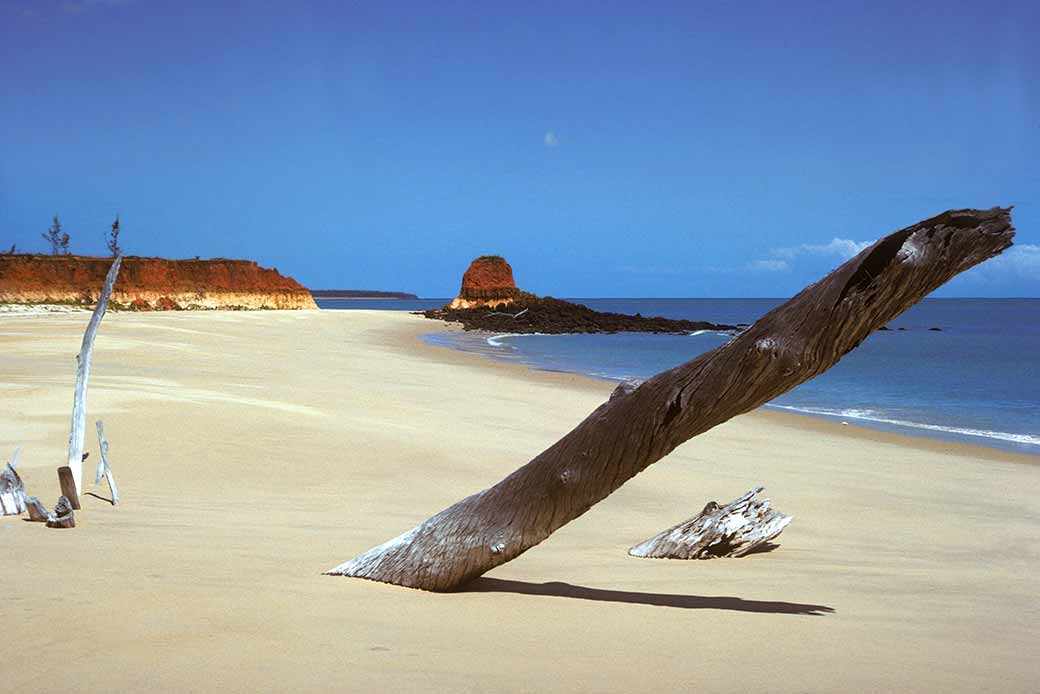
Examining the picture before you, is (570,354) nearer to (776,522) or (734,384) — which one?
(776,522)

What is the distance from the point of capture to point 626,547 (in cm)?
614

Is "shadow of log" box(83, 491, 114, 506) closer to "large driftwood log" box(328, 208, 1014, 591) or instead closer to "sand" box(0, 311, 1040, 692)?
"sand" box(0, 311, 1040, 692)

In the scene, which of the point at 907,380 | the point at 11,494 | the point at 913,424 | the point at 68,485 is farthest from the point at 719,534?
the point at 907,380

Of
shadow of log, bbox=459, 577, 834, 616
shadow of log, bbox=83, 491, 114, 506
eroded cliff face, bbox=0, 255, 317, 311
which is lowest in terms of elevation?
shadow of log, bbox=83, 491, 114, 506

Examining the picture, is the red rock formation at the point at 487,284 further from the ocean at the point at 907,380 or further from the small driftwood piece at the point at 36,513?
the small driftwood piece at the point at 36,513

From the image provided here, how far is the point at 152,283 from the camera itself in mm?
60625

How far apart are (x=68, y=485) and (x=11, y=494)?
38 centimetres

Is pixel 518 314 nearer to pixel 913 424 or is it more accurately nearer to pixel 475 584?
pixel 913 424

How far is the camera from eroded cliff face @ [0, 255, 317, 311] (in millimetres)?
53062

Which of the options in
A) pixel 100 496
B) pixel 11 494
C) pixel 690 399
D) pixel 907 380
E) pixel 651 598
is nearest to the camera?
pixel 690 399

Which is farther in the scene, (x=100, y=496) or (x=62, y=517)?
(x=100, y=496)

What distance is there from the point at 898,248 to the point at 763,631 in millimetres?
1661

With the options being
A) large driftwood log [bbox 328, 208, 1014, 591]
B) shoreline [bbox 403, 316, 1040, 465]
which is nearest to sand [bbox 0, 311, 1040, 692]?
large driftwood log [bbox 328, 208, 1014, 591]

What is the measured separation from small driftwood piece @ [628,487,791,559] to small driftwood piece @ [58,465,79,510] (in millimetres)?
3875
